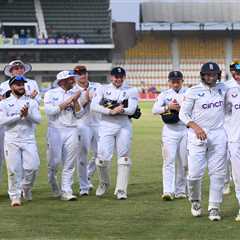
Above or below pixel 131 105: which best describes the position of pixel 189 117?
above

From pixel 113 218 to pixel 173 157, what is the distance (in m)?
2.30

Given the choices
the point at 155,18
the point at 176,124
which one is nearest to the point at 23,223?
the point at 176,124

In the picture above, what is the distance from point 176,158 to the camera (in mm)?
12211

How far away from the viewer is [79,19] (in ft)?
218

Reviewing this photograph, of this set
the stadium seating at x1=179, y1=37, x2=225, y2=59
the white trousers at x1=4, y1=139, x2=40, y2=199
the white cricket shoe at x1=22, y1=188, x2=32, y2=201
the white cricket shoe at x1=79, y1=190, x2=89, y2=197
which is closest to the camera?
the white trousers at x1=4, y1=139, x2=40, y2=199

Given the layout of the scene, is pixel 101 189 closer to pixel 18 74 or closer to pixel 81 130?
pixel 81 130

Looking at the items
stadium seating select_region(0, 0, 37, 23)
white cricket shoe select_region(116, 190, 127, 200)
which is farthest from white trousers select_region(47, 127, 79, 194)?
stadium seating select_region(0, 0, 37, 23)

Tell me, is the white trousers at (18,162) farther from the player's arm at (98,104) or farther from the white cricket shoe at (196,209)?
the white cricket shoe at (196,209)

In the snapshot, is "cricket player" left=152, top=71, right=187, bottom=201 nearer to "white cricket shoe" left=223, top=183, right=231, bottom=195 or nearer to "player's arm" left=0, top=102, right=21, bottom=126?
"white cricket shoe" left=223, top=183, right=231, bottom=195

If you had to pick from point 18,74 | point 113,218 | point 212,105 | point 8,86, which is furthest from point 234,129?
point 8,86

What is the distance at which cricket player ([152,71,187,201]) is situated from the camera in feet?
38.8

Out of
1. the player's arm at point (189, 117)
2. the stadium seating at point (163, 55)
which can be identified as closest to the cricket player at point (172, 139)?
the player's arm at point (189, 117)

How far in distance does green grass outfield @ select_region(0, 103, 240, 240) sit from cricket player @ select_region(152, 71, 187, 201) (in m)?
0.32

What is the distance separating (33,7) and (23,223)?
2281 inches
